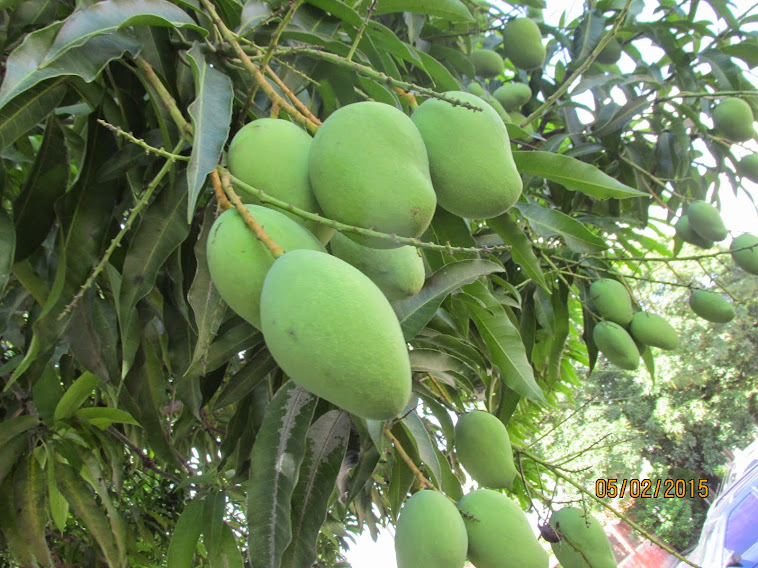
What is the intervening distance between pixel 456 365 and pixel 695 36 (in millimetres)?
1715

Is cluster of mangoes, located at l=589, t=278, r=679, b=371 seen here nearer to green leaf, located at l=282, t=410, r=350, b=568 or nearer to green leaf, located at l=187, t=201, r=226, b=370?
green leaf, located at l=282, t=410, r=350, b=568

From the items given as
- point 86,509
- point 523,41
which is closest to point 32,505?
point 86,509

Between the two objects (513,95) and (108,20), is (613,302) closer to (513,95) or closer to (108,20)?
(513,95)

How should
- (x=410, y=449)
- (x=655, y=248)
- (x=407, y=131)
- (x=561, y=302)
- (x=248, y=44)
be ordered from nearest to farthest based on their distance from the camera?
(x=407, y=131) < (x=248, y=44) < (x=410, y=449) < (x=561, y=302) < (x=655, y=248)

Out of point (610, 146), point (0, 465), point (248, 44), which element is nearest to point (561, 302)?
point (610, 146)

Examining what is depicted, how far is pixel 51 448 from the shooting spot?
49.3 inches

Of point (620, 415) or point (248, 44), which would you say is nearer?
point (248, 44)

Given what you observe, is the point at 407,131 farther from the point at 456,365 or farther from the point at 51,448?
the point at 51,448

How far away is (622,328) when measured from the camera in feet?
5.74

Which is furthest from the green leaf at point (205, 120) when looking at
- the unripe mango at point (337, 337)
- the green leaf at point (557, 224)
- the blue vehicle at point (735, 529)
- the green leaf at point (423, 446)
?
the blue vehicle at point (735, 529)

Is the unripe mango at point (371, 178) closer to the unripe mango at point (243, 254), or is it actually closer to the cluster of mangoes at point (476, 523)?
the unripe mango at point (243, 254)

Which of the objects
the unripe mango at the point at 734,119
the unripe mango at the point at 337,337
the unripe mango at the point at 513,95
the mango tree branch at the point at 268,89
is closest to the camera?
the unripe mango at the point at 337,337

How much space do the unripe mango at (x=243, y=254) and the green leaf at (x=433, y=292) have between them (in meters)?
0.33

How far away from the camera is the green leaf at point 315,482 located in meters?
0.84
